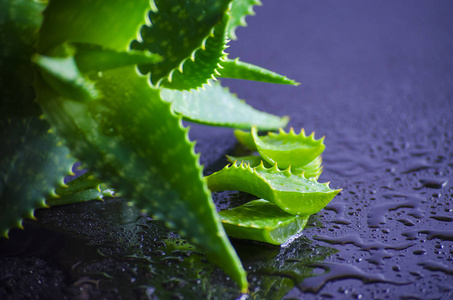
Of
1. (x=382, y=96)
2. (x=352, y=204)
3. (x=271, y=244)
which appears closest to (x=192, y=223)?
(x=271, y=244)

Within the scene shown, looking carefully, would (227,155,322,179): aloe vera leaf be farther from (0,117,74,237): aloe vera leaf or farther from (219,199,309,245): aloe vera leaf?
(0,117,74,237): aloe vera leaf

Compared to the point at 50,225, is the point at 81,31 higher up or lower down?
higher up

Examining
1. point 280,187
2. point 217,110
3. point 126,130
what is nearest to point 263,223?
point 280,187

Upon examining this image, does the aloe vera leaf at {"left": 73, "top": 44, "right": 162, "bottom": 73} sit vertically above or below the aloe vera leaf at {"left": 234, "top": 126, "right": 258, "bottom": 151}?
above

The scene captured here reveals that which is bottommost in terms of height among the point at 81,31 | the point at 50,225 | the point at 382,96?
the point at 50,225

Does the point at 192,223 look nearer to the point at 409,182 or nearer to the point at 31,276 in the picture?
the point at 31,276

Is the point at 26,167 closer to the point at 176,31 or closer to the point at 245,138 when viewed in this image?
the point at 176,31

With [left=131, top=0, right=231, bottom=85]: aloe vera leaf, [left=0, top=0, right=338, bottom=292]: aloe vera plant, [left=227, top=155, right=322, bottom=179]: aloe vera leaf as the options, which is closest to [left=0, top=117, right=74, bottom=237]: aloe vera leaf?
[left=0, top=0, right=338, bottom=292]: aloe vera plant
